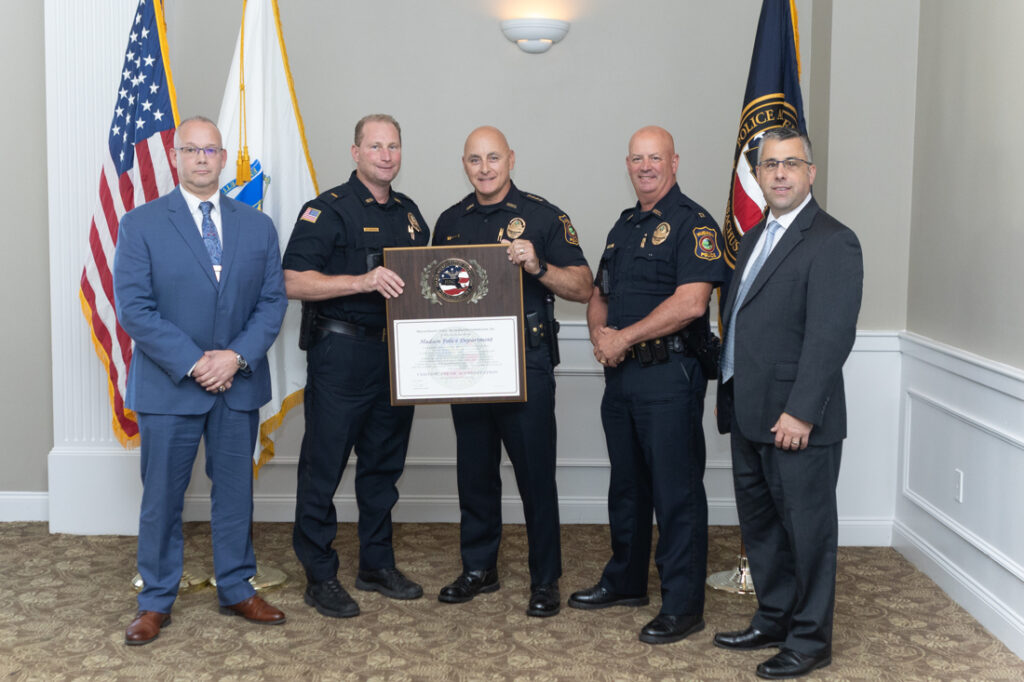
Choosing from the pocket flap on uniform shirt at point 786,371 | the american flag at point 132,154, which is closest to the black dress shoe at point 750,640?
the pocket flap on uniform shirt at point 786,371

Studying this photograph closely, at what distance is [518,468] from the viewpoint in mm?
3424

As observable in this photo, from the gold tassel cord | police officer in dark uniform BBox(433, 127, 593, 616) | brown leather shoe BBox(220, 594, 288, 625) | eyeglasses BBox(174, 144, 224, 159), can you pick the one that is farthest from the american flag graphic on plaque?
brown leather shoe BBox(220, 594, 288, 625)

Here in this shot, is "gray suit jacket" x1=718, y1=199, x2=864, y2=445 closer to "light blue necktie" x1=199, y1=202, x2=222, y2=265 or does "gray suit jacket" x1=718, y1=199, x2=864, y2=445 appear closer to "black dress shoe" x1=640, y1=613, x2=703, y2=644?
"black dress shoe" x1=640, y1=613, x2=703, y2=644

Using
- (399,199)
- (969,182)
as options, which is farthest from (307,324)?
(969,182)

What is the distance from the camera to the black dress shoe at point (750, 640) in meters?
3.08

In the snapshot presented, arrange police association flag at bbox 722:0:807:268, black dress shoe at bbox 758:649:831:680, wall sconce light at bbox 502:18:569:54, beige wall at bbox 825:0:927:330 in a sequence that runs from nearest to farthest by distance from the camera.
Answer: black dress shoe at bbox 758:649:831:680 < police association flag at bbox 722:0:807:268 < beige wall at bbox 825:0:927:330 < wall sconce light at bbox 502:18:569:54

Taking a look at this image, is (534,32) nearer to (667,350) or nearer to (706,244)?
(706,244)

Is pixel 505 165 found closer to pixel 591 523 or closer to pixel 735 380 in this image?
pixel 735 380

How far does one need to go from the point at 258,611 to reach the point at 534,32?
267 centimetres

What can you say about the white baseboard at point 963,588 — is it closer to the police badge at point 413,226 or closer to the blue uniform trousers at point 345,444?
the blue uniform trousers at point 345,444

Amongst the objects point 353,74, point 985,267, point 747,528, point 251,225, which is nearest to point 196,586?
point 251,225

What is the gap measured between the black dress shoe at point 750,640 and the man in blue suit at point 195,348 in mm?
1481

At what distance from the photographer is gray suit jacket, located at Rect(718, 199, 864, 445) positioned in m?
2.73

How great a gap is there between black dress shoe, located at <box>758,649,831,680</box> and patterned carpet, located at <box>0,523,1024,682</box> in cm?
4
